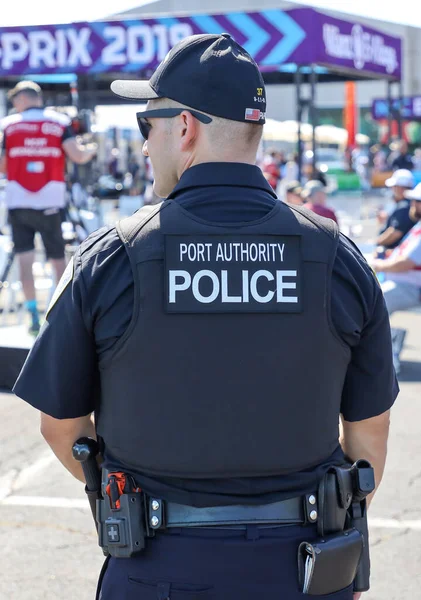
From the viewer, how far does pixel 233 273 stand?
5.93ft

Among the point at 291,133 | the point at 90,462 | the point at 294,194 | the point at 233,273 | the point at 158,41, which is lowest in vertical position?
the point at 291,133

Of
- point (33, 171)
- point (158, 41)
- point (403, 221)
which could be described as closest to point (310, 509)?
point (33, 171)

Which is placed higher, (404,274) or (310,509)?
(310,509)

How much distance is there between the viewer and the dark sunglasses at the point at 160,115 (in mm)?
1844

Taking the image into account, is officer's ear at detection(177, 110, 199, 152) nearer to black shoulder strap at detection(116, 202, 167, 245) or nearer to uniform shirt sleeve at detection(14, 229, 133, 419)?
black shoulder strap at detection(116, 202, 167, 245)

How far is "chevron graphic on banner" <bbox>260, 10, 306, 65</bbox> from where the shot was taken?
1369cm

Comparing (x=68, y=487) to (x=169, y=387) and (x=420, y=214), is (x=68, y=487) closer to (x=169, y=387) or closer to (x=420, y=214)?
(x=169, y=387)

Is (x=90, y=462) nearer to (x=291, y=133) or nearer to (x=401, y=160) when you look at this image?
(x=401, y=160)

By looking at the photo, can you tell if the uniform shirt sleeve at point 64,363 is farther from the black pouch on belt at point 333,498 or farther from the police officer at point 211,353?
the black pouch on belt at point 333,498

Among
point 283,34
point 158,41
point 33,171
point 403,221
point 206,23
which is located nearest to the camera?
point 33,171

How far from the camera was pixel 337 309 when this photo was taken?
183 centimetres

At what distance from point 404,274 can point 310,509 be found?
19.4 feet

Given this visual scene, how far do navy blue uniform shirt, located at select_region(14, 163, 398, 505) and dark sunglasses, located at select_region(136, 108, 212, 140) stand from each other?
96mm

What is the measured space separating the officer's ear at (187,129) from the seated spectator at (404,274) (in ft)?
18.4
